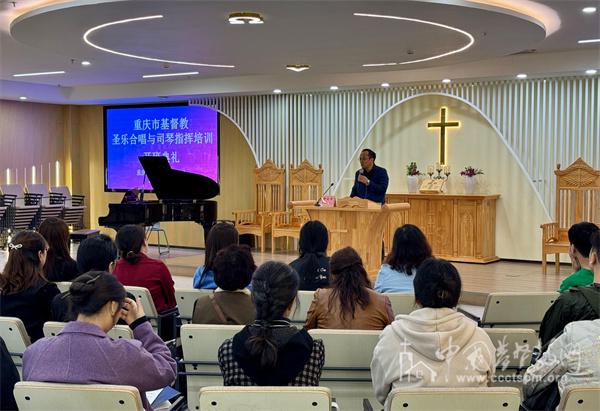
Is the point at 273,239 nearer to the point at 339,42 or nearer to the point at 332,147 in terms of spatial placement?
the point at 332,147

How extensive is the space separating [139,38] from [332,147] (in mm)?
5203

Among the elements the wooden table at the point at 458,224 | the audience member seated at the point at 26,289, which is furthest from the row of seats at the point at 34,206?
the audience member seated at the point at 26,289

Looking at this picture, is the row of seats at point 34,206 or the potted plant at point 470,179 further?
the row of seats at point 34,206

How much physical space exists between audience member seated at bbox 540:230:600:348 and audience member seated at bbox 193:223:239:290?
2.12 m

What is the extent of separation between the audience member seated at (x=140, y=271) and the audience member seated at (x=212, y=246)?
0.28 m

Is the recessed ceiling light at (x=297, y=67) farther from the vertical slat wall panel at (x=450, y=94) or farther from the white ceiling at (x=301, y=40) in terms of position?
the vertical slat wall panel at (x=450, y=94)

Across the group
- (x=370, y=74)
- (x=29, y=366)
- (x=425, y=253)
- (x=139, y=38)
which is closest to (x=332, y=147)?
(x=370, y=74)

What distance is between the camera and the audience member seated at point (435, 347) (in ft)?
9.22

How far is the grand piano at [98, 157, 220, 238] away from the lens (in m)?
11.0

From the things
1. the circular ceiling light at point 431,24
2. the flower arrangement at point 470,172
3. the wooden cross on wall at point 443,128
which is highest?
the circular ceiling light at point 431,24

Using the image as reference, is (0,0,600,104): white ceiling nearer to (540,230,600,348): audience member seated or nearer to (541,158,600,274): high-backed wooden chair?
(541,158,600,274): high-backed wooden chair

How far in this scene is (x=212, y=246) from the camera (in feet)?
15.6

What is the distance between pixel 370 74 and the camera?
1152 centimetres

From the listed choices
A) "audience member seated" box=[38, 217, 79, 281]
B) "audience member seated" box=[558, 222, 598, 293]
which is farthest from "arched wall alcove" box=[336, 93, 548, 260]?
"audience member seated" box=[38, 217, 79, 281]
